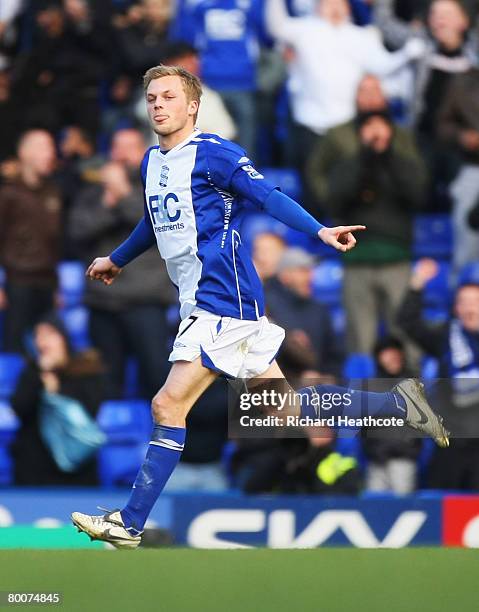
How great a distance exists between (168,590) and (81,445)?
3.92 meters

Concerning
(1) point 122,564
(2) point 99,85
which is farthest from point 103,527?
(2) point 99,85

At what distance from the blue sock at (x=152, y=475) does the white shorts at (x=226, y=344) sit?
0.96 ft

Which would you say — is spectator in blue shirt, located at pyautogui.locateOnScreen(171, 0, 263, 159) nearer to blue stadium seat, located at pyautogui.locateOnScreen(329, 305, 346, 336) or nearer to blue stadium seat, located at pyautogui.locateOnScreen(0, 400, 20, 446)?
blue stadium seat, located at pyautogui.locateOnScreen(329, 305, 346, 336)

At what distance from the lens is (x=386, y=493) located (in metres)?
8.47

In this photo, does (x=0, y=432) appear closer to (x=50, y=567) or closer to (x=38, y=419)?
(x=38, y=419)

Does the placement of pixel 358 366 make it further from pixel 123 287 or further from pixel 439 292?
pixel 123 287

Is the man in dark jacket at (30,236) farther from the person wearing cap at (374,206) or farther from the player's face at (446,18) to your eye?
the player's face at (446,18)

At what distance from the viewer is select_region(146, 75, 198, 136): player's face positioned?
5.61 meters

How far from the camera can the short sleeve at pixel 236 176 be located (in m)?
5.49

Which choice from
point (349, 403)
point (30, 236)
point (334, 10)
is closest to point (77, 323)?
point (30, 236)

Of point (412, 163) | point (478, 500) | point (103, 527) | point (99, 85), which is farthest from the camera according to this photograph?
point (99, 85)

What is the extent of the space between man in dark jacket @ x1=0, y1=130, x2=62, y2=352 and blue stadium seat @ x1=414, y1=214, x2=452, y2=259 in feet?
8.30

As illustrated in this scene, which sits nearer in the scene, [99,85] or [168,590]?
[168,590]

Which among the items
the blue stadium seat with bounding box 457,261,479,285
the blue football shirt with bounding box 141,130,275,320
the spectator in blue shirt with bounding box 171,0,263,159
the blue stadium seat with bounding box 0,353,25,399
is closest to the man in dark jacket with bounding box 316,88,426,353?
the blue stadium seat with bounding box 457,261,479,285
